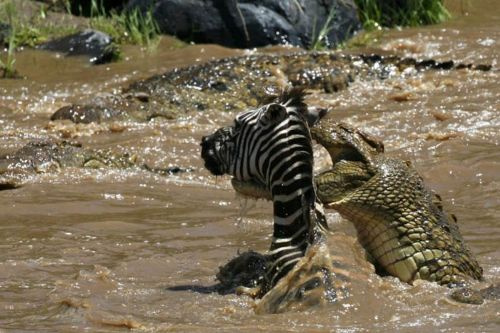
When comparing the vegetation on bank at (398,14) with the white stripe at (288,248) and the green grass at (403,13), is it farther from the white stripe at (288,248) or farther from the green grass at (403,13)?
the white stripe at (288,248)

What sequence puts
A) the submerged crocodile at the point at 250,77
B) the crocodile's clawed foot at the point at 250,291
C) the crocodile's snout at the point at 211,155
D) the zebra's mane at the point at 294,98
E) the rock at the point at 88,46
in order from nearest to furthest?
the zebra's mane at the point at 294,98 → the crocodile's clawed foot at the point at 250,291 → the crocodile's snout at the point at 211,155 → the submerged crocodile at the point at 250,77 → the rock at the point at 88,46

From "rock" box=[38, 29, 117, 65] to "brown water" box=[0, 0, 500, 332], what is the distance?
0.49ft

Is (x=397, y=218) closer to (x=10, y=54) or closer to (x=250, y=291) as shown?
(x=250, y=291)

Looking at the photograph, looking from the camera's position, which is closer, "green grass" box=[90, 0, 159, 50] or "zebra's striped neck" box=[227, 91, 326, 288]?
"zebra's striped neck" box=[227, 91, 326, 288]

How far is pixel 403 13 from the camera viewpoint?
585 inches

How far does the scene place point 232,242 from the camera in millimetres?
6637

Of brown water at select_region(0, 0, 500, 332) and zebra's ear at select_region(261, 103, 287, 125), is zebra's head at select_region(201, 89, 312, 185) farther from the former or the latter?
brown water at select_region(0, 0, 500, 332)

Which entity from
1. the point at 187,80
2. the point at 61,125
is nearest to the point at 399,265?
the point at 61,125

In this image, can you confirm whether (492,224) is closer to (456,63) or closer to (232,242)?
(232,242)

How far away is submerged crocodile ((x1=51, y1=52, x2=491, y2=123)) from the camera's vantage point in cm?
1155

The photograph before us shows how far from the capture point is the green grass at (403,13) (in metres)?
14.8

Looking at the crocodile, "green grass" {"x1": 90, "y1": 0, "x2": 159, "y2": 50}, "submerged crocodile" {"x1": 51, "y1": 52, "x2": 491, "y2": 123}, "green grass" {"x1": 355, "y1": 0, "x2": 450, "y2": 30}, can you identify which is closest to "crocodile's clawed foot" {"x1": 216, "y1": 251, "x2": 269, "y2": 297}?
the crocodile

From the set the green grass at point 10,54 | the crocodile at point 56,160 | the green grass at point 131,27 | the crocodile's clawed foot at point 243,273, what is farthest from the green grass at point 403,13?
the crocodile's clawed foot at point 243,273

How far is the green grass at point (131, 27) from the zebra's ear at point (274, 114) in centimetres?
906
